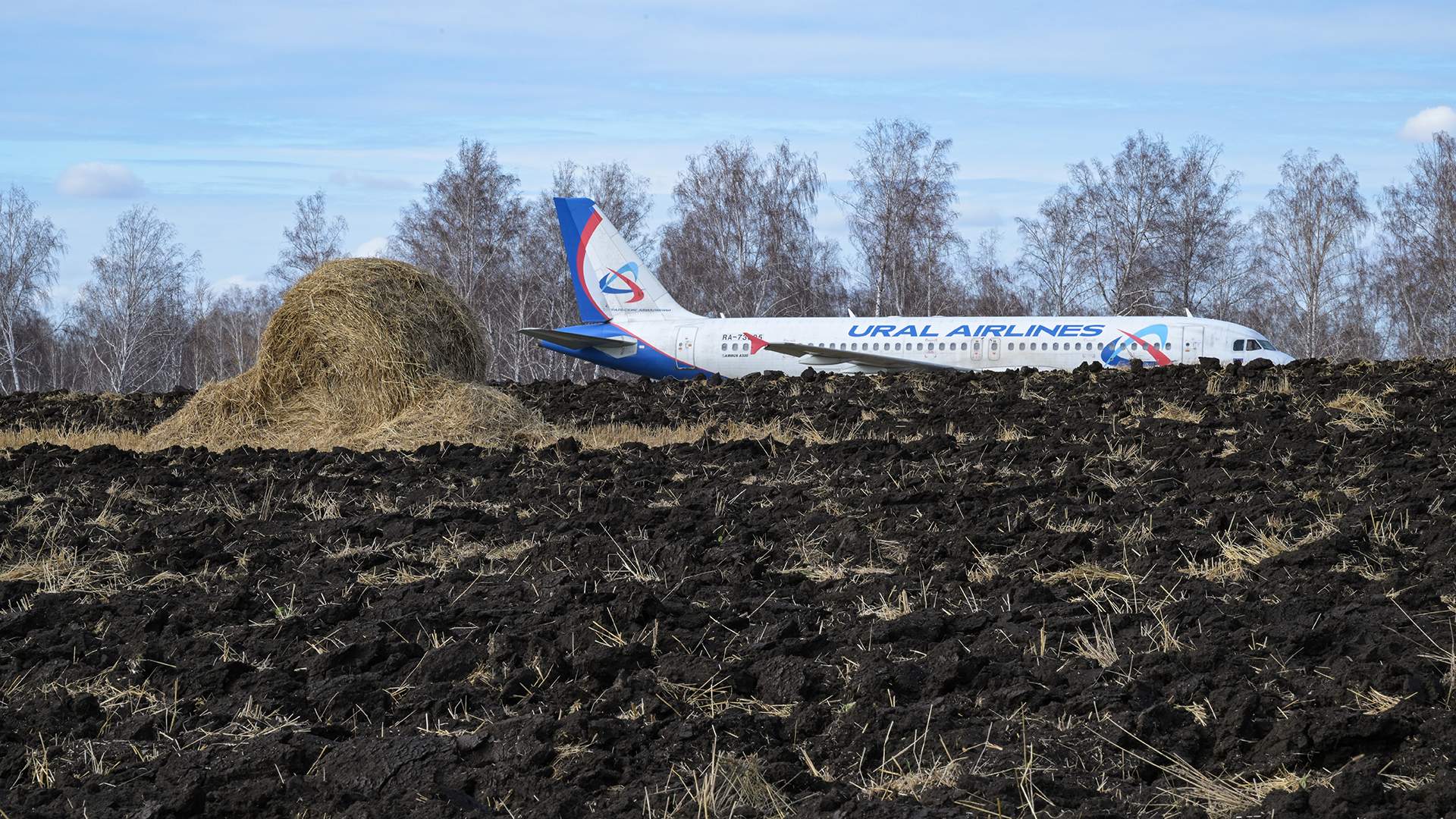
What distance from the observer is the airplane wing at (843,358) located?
23109mm

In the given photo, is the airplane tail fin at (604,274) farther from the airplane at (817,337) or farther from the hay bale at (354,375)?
the hay bale at (354,375)

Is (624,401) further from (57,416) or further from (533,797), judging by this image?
(533,797)

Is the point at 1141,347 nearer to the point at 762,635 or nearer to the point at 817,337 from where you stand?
the point at 817,337

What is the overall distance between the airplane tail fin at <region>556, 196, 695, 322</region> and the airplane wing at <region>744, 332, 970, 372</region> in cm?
385

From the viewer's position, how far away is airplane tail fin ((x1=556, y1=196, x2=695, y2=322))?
92.6ft

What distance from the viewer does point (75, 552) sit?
6523mm

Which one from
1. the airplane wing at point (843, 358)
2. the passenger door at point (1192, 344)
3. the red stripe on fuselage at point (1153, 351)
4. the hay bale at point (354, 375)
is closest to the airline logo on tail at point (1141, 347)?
the red stripe on fuselage at point (1153, 351)

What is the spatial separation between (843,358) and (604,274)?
22.7 feet

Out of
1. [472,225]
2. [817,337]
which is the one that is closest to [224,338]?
[472,225]

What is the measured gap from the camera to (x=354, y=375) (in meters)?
12.6

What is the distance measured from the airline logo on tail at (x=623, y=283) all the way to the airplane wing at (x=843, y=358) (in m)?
4.15

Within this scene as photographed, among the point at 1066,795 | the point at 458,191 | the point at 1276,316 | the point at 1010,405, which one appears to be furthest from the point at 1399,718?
the point at 1276,316

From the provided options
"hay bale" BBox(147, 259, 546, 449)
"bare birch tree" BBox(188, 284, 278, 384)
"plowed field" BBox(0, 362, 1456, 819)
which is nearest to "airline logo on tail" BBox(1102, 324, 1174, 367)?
"hay bale" BBox(147, 259, 546, 449)

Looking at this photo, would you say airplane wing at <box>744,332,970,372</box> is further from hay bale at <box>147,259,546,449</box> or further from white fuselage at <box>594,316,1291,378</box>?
hay bale at <box>147,259,546,449</box>
